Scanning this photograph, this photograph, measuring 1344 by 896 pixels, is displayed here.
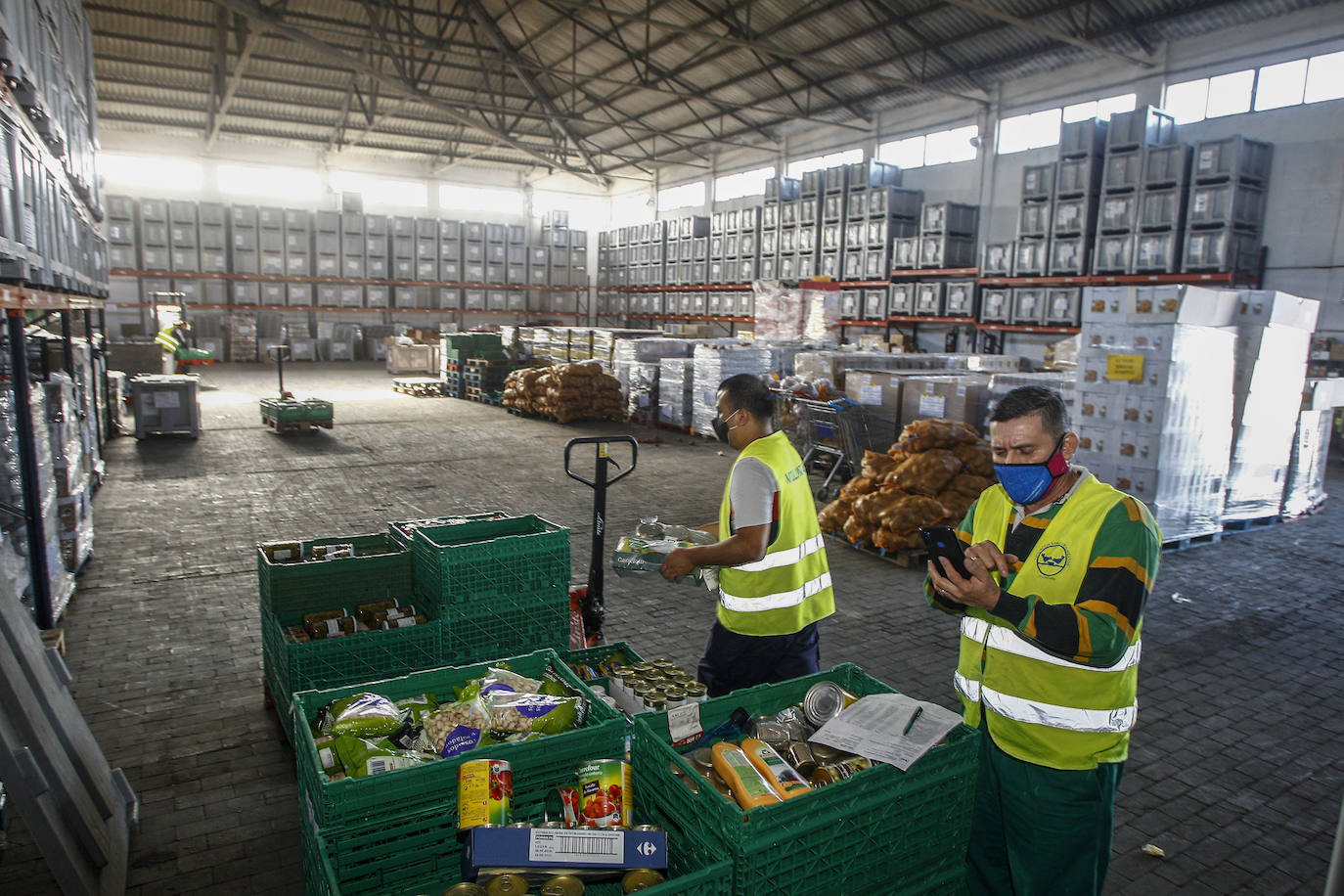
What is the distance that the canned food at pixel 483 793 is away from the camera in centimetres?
206

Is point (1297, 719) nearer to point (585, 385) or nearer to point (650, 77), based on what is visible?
point (585, 385)

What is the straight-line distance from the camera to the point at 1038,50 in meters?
17.5

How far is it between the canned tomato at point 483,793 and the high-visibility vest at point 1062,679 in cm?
147

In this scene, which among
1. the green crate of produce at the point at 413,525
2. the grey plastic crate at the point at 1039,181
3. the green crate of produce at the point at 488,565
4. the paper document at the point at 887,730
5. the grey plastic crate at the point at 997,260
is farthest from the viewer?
the grey plastic crate at the point at 997,260

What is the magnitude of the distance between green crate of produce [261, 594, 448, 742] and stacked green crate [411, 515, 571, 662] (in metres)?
0.12

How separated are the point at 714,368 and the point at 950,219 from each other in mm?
7841

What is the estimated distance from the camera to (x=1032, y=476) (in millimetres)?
2404

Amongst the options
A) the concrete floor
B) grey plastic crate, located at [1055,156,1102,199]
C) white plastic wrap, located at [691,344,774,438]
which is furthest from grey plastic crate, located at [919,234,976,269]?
the concrete floor

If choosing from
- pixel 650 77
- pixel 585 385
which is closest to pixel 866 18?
pixel 650 77

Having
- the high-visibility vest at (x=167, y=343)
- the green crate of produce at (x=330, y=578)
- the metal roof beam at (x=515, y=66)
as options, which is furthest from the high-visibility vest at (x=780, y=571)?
the metal roof beam at (x=515, y=66)

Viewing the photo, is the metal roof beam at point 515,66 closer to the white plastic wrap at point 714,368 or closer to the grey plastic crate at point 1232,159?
the white plastic wrap at point 714,368

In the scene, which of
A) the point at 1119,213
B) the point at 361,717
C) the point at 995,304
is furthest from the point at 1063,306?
the point at 361,717

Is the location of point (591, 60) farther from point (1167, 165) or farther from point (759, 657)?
point (759, 657)

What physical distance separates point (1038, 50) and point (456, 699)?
19.5 meters
